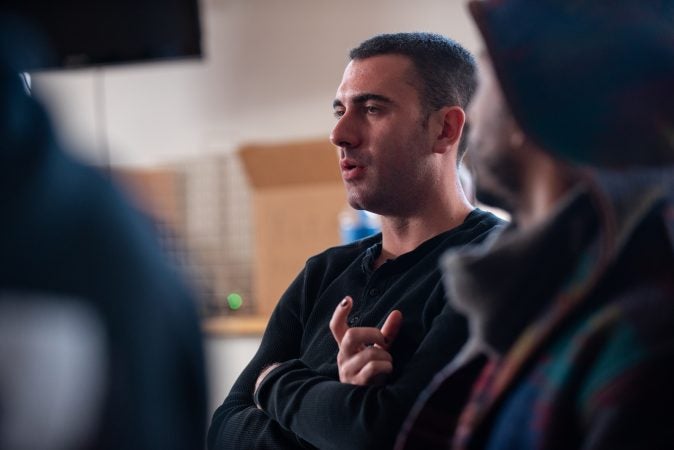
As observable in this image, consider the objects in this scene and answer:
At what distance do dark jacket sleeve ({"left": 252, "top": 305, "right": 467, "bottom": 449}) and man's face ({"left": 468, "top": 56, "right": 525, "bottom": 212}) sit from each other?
0.31 m

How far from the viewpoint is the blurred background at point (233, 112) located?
3061 mm

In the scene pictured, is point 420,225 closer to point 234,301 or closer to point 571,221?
point 571,221

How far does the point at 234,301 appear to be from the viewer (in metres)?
3.33

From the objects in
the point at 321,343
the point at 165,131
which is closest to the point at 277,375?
the point at 321,343

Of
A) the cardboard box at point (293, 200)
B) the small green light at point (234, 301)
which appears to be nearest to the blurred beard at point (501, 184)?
the cardboard box at point (293, 200)

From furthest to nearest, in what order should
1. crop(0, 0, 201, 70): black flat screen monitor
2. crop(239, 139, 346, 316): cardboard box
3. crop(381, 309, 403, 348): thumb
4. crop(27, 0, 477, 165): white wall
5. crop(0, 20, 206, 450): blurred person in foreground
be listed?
1. crop(27, 0, 477, 165): white wall
2. crop(239, 139, 346, 316): cardboard box
3. crop(0, 0, 201, 70): black flat screen monitor
4. crop(381, 309, 403, 348): thumb
5. crop(0, 20, 206, 450): blurred person in foreground

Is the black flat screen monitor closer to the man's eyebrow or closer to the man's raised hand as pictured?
the man's eyebrow

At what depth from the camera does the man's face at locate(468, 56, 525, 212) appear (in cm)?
79

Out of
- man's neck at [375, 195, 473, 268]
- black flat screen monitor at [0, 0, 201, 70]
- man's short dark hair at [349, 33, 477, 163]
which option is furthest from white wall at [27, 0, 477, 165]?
man's neck at [375, 195, 473, 268]

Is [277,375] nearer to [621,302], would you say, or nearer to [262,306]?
[621,302]

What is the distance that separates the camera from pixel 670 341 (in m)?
0.71

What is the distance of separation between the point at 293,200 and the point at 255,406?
152 centimetres

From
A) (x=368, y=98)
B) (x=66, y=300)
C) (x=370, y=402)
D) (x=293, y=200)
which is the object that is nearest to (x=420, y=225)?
(x=368, y=98)

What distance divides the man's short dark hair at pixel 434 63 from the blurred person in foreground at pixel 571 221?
1.75 ft
